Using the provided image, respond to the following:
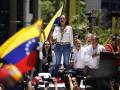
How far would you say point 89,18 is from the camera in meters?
23.6

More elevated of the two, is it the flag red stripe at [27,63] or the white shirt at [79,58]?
the flag red stripe at [27,63]

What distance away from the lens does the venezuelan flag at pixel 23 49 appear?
8523 mm

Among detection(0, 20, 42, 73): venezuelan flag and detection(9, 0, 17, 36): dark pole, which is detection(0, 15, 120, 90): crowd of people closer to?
detection(0, 20, 42, 73): venezuelan flag

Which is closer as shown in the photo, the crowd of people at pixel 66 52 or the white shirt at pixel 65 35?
the crowd of people at pixel 66 52

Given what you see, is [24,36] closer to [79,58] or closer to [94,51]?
[94,51]

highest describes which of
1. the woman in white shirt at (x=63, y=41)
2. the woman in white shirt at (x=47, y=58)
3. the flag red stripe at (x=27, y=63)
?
the flag red stripe at (x=27, y=63)

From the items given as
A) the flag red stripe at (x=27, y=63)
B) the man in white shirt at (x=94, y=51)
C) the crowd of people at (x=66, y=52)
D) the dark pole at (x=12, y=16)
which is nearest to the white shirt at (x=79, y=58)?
the crowd of people at (x=66, y=52)

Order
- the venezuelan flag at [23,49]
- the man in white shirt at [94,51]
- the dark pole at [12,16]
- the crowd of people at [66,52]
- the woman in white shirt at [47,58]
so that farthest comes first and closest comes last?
1. the dark pole at [12,16]
2. the woman in white shirt at [47,58]
3. the crowd of people at [66,52]
4. the man in white shirt at [94,51]
5. the venezuelan flag at [23,49]

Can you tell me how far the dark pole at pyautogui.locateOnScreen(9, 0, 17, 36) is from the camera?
2477 centimetres

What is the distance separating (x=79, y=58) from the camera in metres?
15.3

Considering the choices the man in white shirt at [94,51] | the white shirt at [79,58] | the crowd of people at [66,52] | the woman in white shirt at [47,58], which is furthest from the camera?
the woman in white shirt at [47,58]

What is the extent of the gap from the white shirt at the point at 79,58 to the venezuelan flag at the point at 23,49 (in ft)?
21.1

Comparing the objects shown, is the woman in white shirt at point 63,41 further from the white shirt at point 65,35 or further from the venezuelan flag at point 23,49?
the venezuelan flag at point 23,49

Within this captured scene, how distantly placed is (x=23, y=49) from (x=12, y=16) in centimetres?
1716
